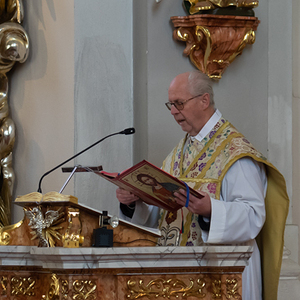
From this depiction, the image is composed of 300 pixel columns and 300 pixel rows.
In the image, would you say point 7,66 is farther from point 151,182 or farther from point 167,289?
point 167,289

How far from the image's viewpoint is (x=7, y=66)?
472 centimetres

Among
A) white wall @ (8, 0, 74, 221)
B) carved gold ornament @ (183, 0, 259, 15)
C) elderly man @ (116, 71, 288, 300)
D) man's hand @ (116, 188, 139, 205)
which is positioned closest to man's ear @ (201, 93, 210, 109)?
elderly man @ (116, 71, 288, 300)

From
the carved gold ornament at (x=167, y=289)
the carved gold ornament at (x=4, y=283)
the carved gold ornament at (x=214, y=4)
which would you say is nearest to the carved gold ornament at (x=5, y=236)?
the carved gold ornament at (x=4, y=283)

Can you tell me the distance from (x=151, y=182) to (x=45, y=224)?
0.55 m

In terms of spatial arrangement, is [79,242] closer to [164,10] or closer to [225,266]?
[225,266]

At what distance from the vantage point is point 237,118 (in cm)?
457

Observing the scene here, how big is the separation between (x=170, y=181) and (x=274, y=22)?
239cm

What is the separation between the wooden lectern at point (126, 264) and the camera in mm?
2406

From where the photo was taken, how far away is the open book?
106 inches

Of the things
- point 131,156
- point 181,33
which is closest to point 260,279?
point 131,156

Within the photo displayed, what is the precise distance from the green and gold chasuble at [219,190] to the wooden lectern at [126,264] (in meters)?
0.67

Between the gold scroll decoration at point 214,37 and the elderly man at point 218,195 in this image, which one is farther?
the gold scroll decoration at point 214,37

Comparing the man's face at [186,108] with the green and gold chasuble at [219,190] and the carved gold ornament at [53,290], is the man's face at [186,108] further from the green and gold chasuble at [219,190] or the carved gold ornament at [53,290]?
the carved gold ornament at [53,290]

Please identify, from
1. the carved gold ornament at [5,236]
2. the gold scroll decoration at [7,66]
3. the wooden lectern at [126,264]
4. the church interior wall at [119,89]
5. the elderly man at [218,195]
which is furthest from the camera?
the gold scroll decoration at [7,66]
